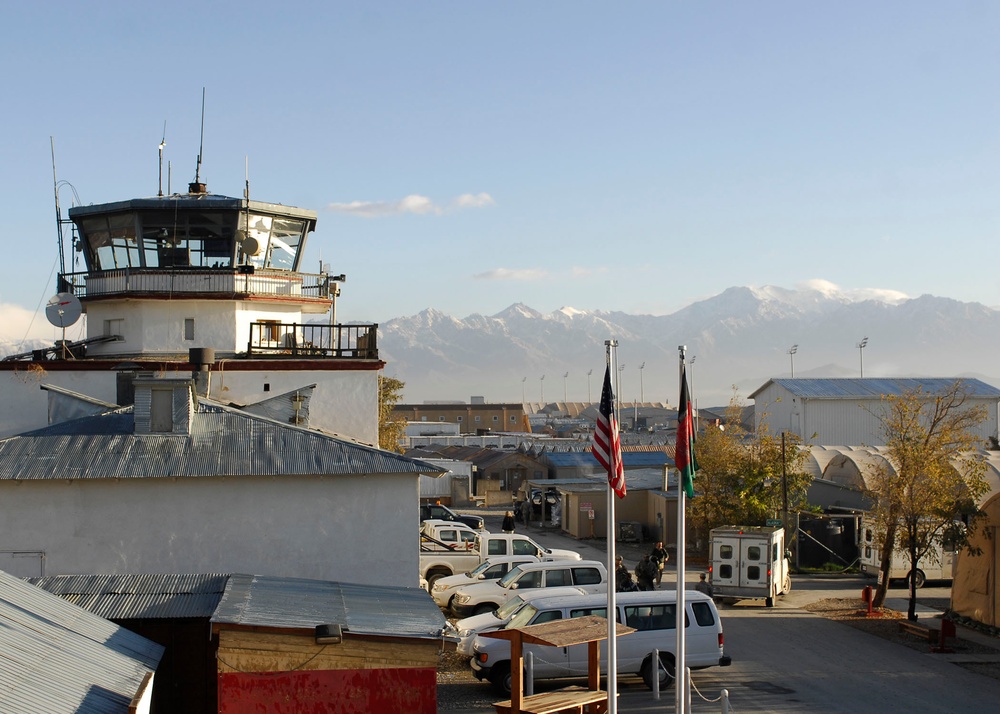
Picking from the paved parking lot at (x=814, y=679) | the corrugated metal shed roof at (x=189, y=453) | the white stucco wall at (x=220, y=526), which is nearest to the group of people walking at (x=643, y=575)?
the paved parking lot at (x=814, y=679)

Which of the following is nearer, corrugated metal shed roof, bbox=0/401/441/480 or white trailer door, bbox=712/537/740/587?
corrugated metal shed roof, bbox=0/401/441/480

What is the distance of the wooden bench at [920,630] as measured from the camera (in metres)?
24.0

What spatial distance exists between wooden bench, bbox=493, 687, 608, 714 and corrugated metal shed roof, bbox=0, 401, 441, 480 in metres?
6.50

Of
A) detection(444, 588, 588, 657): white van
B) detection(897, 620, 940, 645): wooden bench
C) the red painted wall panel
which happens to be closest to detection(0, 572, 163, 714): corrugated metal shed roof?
the red painted wall panel

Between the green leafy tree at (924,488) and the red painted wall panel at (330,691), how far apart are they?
50.9 feet

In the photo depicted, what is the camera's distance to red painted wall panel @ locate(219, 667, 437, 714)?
47.3 feet

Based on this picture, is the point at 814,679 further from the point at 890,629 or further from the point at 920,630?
the point at 890,629

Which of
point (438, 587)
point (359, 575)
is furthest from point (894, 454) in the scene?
point (359, 575)

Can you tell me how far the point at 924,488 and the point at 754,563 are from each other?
5341mm

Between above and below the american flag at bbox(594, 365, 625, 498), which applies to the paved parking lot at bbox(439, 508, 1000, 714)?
below

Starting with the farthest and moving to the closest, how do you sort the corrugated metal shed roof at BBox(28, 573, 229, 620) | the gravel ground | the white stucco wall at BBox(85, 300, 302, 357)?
the white stucco wall at BBox(85, 300, 302, 357)
the gravel ground
the corrugated metal shed roof at BBox(28, 573, 229, 620)

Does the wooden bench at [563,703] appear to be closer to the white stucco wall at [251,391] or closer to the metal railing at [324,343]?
the white stucco wall at [251,391]

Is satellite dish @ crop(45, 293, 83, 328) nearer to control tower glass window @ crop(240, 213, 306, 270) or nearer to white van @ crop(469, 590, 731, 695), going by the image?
control tower glass window @ crop(240, 213, 306, 270)

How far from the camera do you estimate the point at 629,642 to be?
64.6ft
